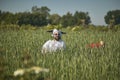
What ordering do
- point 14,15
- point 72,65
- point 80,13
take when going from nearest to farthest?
point 72,65
point 14,15
point 80,13

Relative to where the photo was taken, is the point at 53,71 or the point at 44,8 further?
the point at 44,8

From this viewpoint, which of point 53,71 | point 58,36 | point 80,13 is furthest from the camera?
point 80,13

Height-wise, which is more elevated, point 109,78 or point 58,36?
point 58,36

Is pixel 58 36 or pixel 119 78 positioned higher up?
pixel 58 36

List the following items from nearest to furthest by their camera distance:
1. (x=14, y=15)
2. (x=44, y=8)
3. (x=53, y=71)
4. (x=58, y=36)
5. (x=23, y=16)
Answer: (x=53, y=71) → (x=58, y=36) → (x=14, y=15) → (x=23, y=16) → (x=44, y=8)

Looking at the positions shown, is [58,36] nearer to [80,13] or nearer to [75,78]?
[75,78]

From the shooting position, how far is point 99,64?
3934 mm

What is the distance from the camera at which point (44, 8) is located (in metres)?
75.8

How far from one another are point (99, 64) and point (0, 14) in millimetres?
31876

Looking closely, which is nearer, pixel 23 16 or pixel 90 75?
pixel 90 75

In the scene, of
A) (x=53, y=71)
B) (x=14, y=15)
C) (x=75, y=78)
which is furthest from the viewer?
(x=14, y=15)

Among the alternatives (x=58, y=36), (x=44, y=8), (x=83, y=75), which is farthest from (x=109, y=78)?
(x=44, y=8)

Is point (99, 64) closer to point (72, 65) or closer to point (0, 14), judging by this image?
point (72, 65)

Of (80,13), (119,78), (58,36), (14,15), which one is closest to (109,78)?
(119,78)
